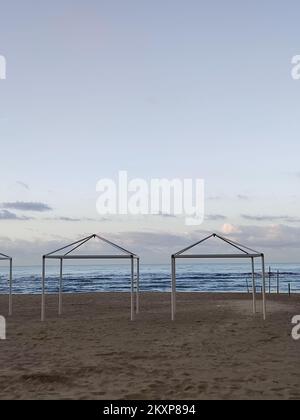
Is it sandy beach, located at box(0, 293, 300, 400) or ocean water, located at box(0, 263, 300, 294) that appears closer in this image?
sandy beach, located at box(0, 293, 300, 400)

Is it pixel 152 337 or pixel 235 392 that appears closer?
pixel 235 392

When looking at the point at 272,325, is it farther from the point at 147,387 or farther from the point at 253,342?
the point at 147,387

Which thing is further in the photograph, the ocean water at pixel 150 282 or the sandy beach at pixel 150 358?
the ocean water at pixel 150 282

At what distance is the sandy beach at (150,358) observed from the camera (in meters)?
7.69

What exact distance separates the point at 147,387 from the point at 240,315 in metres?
11.0

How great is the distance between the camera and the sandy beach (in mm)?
7691

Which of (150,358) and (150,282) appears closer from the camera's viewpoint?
(150,358)

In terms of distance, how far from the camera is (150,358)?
10.3 m

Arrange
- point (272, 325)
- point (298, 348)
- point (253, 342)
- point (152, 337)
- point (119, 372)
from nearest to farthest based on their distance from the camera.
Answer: point (119, 372), point (298, 348), point (253, 342), point (152, 337), point (272, 325)

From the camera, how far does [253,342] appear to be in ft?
40.4

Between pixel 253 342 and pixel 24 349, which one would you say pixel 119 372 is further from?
pixel 253 342
